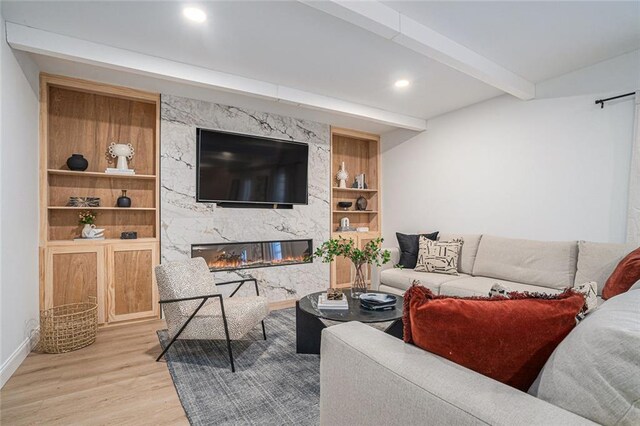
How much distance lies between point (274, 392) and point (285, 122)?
339cm

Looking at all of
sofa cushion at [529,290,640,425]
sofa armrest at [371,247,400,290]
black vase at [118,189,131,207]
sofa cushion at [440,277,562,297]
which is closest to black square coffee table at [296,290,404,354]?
sofa cushion at [440,277,562,297]

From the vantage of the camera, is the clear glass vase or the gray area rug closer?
the gray area rug

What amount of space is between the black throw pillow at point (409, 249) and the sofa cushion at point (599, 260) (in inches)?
62.4

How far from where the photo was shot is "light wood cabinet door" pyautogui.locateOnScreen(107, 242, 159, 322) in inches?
133

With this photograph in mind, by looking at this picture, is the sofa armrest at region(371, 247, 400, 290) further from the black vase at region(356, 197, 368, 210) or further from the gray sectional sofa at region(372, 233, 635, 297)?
the black vase at region(356, 197, 368, 210)

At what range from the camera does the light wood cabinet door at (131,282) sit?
3381 millimetres

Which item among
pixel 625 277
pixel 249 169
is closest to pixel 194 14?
pixel 249 169

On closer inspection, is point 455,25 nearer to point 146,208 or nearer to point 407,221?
point 407,221

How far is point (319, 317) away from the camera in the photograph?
229cm

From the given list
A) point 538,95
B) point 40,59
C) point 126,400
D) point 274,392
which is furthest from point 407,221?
point 40,59

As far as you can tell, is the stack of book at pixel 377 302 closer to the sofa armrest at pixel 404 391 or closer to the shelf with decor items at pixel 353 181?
the sofa armrest at pixel 404 391

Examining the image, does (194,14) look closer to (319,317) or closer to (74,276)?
(319,317)

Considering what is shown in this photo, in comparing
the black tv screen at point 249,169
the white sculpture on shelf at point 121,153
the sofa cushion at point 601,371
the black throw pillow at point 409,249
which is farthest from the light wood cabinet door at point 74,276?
the sofa cushion at point 601,371

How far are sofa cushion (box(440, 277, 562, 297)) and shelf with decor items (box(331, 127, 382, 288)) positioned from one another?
2.04m
